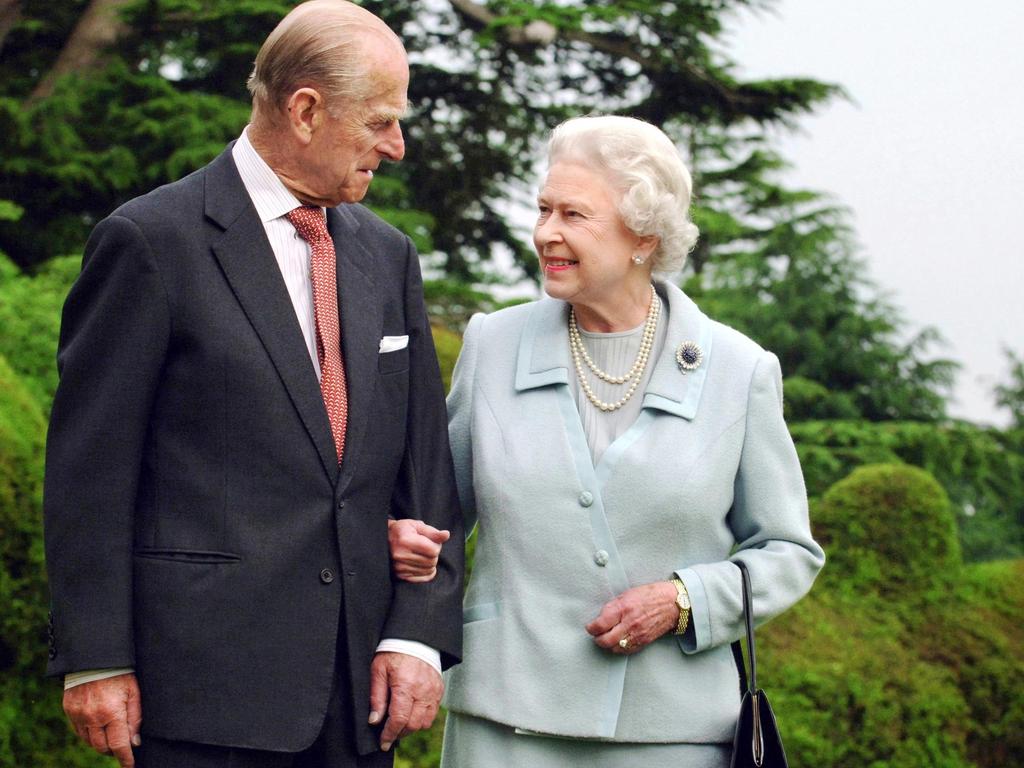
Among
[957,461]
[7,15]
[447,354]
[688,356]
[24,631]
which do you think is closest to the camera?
[688,356]

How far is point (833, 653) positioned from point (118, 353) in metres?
4.18

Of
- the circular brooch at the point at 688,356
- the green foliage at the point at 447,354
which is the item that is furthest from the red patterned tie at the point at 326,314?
the green foliage at the point at 447,354

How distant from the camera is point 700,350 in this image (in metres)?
3.10

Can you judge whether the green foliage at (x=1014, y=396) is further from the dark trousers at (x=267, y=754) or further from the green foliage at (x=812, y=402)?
the dark trousers at (x=267, y=754)

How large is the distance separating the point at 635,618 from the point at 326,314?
0.90 metres

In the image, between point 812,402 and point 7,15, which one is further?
point 7,15

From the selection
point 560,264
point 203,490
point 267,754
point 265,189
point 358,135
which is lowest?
point 267,754

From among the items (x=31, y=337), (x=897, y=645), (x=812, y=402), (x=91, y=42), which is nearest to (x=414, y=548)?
(x=31, y=337)

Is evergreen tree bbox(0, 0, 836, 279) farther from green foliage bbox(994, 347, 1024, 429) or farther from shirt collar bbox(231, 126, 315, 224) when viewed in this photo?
shirt collar bbox(231, 126, 315, 224)

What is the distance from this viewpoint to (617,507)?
117 inches

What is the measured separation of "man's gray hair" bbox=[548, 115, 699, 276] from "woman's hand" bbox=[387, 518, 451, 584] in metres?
0.80

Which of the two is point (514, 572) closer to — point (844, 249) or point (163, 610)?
point (163, 610)

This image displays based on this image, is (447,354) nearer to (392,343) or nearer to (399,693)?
(392,343)

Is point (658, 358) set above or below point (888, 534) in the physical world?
above
